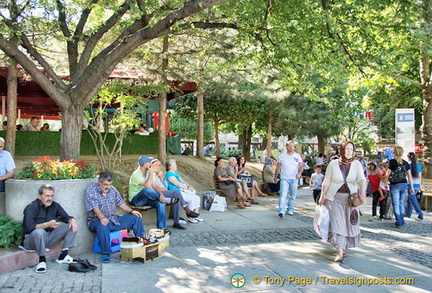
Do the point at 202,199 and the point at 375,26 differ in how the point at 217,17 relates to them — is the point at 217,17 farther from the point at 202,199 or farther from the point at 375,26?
the point at 202,199

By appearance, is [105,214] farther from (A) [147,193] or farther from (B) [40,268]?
(A) [147,193]

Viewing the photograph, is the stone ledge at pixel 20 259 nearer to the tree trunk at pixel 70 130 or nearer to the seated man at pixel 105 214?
the seated man at pixel 105 214

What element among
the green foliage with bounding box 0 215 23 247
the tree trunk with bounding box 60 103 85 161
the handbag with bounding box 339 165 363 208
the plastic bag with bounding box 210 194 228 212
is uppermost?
the tree trunk with bounding box 60 103 85 161

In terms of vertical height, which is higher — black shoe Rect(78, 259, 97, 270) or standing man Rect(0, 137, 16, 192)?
standing man Rect(0, 137, 16, 192)

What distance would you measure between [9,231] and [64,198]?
0.86m

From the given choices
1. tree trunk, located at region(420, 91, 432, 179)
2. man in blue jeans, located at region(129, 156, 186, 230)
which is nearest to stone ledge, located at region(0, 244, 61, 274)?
man in blue jeans, located at region(129, 156, 186, 230)

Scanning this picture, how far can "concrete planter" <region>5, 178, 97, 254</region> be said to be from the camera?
5.73m

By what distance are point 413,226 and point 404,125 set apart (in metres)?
4.60

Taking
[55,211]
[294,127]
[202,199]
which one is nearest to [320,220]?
[55,211]

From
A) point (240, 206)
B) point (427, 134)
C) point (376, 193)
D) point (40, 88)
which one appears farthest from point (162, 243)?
point (40, 88)

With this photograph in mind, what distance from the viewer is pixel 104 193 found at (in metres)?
6.04

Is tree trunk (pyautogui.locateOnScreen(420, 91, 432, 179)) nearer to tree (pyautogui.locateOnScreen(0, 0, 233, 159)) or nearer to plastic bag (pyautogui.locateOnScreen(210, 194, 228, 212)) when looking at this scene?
plastic bag (pyautogui.locateOnScreen(210, 194, 228, 212))

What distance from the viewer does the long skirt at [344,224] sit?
562 cm

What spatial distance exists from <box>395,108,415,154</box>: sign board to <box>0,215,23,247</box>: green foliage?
10.5 m
